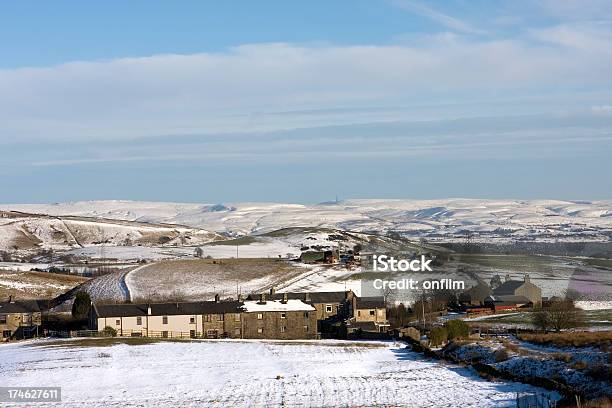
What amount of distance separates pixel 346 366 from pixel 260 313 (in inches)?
997

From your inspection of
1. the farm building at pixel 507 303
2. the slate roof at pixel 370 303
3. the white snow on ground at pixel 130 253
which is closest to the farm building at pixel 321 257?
the white snow on ground at pixel 130 253

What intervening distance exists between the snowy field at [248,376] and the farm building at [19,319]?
1698 centimetres

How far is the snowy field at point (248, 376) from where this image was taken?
35.0 m

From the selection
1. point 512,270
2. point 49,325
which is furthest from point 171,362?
point 512,270

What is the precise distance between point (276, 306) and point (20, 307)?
2403cm

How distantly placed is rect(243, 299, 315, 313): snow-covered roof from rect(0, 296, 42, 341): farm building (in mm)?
16381

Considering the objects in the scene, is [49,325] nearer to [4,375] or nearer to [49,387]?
[4,375]

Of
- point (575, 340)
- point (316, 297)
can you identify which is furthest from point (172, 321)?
point (575, 340)

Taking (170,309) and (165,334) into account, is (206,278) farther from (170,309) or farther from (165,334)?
(165,334)

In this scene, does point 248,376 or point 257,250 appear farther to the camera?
point 257,250

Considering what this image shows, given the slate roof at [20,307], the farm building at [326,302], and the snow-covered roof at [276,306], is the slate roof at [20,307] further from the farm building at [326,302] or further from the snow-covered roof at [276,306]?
the snow-covered roof at [276,306]

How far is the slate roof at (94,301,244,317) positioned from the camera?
7131 centimetres

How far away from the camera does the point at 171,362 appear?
4816 cm

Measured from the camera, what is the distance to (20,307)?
8175 cm
